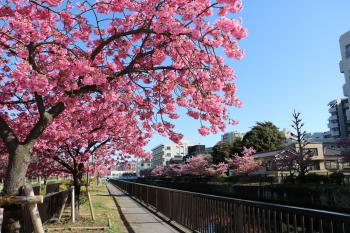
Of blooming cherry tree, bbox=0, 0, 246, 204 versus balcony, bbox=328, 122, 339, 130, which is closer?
blooming cherry tree, bbox=0, 0, 246, 204

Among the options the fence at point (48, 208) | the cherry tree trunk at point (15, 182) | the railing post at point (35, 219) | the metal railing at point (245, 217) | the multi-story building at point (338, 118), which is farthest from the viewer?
the multi-story building at point (338, 118)

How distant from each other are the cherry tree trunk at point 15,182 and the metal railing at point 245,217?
384cm

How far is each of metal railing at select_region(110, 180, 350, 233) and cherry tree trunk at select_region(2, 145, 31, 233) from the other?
3.84 m

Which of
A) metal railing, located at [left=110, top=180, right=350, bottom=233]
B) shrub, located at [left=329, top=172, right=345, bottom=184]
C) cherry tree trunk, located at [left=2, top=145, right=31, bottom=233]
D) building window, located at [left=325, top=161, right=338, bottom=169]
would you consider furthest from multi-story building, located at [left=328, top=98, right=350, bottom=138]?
cherry tree trunk, located at [left=2, top=145, right=31, bottom=233]

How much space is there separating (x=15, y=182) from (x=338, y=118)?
4382 inches

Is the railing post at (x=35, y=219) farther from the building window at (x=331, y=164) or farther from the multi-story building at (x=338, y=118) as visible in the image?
the multi-story building at (x=338, y=118)

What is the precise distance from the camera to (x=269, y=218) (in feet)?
21.3

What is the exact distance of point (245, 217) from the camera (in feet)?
24.2

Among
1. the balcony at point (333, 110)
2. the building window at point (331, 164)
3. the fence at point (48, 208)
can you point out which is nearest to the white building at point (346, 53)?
the building window at point (331, 164)

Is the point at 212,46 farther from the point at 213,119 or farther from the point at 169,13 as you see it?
the point at 213,119

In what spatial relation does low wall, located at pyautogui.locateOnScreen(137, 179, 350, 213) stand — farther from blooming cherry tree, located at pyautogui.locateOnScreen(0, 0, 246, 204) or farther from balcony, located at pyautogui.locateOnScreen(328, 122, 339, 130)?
balcony, located at pyautogui.locateOnScreen(328, 122, 339, 130)

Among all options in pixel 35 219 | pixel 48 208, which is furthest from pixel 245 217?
pixel 48 208

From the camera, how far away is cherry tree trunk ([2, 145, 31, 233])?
6203mm

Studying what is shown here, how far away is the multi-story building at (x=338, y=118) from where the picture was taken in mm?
106062
